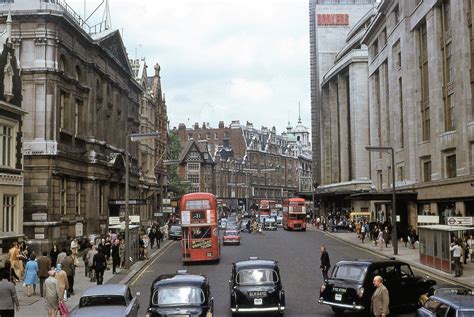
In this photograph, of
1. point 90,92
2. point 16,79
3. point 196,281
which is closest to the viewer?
point 196,281

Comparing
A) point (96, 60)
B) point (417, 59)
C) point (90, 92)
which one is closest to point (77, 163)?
Answer: point (90, 92)

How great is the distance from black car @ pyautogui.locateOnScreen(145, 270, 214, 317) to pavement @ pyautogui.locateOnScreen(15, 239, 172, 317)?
19.0 feet

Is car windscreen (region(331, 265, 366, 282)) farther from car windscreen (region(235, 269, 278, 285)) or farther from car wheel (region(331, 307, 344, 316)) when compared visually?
car windscreen (region(235, 269, 278, 285))

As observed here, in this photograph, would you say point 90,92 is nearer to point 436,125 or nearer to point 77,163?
point 77,163

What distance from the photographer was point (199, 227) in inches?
1398

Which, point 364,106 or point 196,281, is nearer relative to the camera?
point 196,281

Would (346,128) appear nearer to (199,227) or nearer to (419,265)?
(419,265)

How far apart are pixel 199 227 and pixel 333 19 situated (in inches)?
3513

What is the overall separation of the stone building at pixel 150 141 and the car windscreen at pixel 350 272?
50641mm

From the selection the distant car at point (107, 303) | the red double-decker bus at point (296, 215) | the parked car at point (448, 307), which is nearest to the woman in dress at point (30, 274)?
the distant car at point (107, 303)

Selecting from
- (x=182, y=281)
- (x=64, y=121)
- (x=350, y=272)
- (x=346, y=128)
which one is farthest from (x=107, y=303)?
(x=346, y=128)

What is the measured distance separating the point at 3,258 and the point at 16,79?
10116 millimetres

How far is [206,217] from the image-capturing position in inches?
1399

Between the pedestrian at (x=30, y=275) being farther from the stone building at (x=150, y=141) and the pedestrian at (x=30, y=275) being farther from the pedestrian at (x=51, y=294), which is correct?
the stone building at (x=150, y=141)
